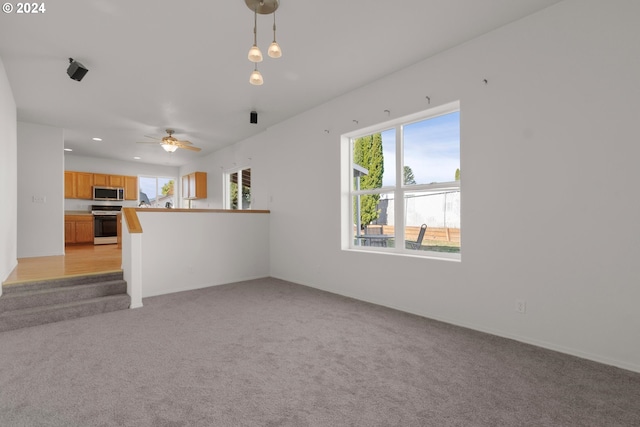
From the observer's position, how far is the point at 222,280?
17.5ft

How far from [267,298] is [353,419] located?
2.76 meters

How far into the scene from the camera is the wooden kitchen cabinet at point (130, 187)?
9.05 meters

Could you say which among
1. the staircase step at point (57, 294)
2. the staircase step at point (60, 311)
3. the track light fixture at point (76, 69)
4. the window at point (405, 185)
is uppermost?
the track light fixture at point (76, 69)

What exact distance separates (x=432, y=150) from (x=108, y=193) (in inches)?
344

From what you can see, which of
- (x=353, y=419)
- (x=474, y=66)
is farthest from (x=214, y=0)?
(x=353, y=419)

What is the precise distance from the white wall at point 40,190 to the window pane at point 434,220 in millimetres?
6451

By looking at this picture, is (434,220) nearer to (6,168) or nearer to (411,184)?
(411,184)

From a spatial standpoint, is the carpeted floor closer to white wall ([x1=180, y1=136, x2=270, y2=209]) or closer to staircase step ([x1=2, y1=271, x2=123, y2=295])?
staircase step ([x1=2, y1=271, x2=123, y2=295])

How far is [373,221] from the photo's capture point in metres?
4.39

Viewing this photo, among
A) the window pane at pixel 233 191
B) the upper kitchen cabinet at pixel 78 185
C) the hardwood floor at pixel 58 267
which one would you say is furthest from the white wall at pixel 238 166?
the hardwood floor at pixel 58 267

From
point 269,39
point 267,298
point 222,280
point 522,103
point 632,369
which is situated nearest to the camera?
point 632,369

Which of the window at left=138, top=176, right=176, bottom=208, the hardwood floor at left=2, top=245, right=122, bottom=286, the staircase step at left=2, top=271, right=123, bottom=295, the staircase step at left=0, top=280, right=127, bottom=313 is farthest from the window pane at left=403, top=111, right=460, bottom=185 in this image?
the window at left=138, top=176, right=176, bottom=208

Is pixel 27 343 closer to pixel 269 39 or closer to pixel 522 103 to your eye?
pixel 269 39

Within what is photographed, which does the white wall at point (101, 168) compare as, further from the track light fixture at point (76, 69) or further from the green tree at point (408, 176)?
the green tree at point (408, 176)
